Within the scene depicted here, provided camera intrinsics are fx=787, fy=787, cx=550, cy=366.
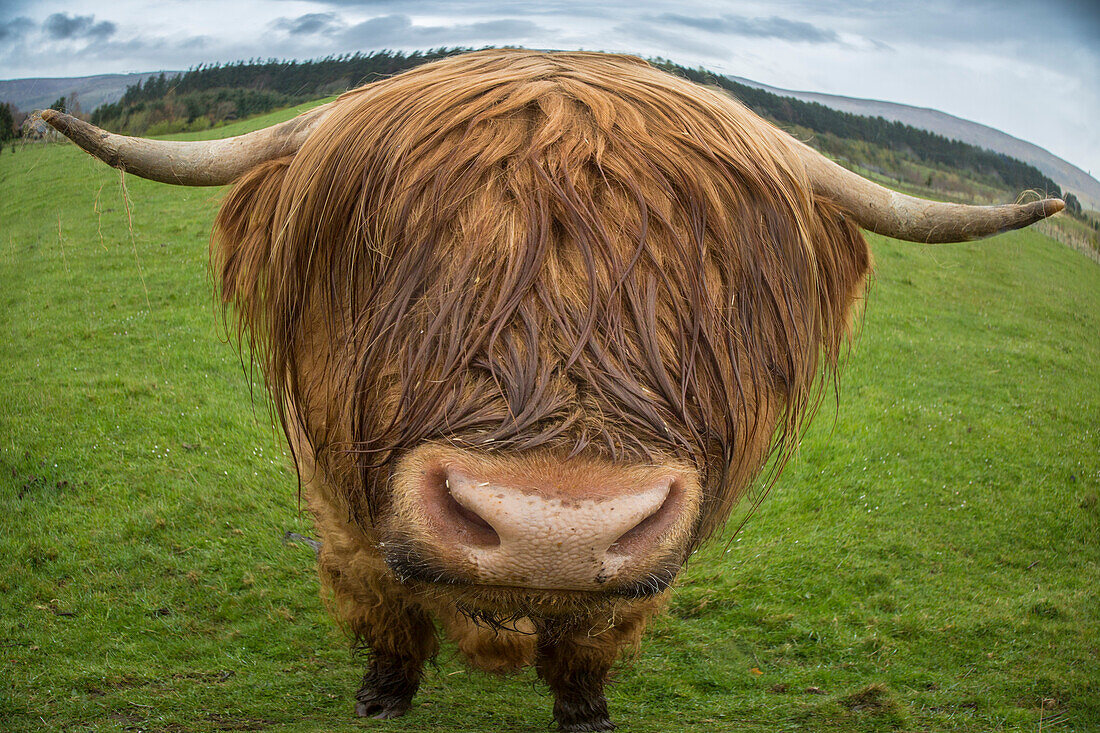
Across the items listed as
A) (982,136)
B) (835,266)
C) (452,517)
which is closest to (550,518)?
(452,517)

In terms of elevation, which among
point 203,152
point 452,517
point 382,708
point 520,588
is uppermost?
point 203,152

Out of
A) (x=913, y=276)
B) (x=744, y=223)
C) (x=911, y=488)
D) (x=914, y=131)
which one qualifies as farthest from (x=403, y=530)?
(x=913, y=276)

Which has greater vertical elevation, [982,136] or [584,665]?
[982,136]

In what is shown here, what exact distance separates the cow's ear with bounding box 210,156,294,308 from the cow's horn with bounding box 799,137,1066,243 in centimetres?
171

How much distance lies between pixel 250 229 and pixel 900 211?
2100 millimetres

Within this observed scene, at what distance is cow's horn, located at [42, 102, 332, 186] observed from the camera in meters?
2.42

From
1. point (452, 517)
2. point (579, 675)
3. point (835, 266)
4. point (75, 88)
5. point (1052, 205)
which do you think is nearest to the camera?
point (452, 517)

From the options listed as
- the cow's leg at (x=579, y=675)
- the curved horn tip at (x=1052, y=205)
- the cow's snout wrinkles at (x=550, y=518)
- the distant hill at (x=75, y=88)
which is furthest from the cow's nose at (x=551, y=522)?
the distant hill at (x=75, y=88)

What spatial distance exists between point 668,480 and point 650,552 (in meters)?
0.15

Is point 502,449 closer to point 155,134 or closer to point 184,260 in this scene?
point 155,134

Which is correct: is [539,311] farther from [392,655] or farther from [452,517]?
[392,655]

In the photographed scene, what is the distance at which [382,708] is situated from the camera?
11.5 feet

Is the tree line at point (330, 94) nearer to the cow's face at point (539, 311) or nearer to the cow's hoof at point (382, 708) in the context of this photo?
the cow's face at point (539, 311)

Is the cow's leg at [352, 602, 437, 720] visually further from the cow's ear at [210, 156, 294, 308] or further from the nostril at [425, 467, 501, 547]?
the nostril at [425, 467, 501, 547]
